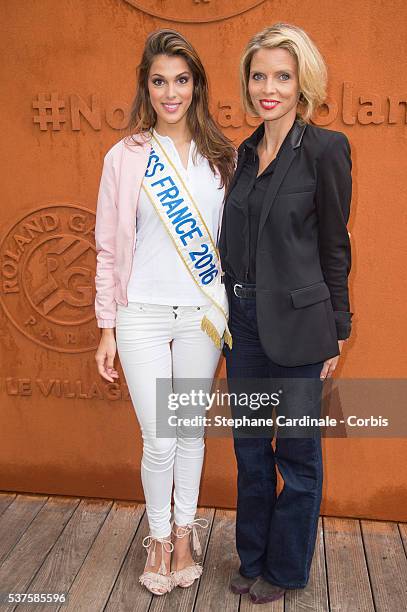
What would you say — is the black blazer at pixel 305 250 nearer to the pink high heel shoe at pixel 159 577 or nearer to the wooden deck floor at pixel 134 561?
the pink high heel shoe at pixel 159 577

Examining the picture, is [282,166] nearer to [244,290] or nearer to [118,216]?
[244,290]

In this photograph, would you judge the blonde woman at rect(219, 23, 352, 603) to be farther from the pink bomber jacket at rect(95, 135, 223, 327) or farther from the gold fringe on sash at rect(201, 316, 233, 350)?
Result: the pink bomber jacket at rect(95, 135, 223, 327)

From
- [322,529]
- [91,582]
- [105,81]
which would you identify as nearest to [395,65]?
[105,81]

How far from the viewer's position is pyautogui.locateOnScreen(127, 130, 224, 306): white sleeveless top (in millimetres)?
2344

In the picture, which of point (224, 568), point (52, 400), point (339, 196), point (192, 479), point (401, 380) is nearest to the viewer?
point (339, 196)

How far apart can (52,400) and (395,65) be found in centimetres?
235

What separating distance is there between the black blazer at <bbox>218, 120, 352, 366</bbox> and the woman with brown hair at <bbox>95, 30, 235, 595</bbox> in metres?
0.22

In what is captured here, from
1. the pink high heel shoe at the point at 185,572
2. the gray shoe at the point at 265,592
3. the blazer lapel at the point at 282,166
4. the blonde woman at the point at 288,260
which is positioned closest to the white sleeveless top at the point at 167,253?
the blonde woman at the point at 288,260

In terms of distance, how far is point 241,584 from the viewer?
2611 millimetres

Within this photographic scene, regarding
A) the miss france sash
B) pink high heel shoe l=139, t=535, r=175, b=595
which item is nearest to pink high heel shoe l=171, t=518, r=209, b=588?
pink high heel shoe l=139, t=535, r=175, b=595

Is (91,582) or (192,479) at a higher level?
(192,479)

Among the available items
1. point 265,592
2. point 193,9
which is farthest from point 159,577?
point 193,9

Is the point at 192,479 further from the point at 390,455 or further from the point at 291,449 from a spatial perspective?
the point at 390,455

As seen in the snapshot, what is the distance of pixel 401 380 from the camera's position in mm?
Result: 2982
